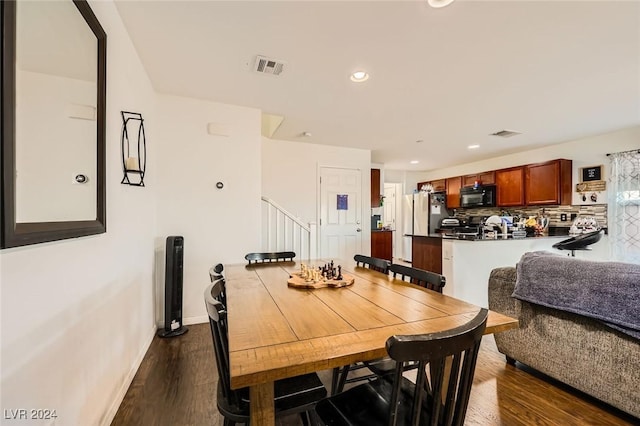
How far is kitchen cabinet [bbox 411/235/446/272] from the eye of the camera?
396 cm

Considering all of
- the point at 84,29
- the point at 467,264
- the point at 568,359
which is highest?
the point at 84,29

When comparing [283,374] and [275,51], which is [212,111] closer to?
[275,51]

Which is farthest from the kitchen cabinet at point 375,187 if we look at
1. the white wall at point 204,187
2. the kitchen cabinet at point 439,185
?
the white wall at point 204,187

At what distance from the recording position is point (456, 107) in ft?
10.6

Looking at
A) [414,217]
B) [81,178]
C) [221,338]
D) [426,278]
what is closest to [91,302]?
[81,178]

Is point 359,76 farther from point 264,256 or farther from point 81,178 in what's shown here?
point 81,178

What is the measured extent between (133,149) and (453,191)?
6.53 m

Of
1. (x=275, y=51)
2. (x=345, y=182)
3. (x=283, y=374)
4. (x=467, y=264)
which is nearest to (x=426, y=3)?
(x=275, y=51)

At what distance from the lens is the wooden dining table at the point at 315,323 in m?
0.83

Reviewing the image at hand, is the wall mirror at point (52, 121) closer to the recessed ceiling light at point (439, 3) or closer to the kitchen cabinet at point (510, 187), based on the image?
the recessed ceiling light at point (439, 3)

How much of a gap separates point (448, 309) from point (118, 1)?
8.34ft

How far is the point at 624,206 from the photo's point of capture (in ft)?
13.0

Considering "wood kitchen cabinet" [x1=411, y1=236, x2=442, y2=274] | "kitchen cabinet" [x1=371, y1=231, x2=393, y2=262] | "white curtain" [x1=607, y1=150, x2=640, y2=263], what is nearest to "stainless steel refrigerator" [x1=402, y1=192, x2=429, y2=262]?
"kitchen cabinet" [x1=371, y1=231, x2=393, y2=262]

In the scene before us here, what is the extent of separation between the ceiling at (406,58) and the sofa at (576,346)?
160 centimetres
